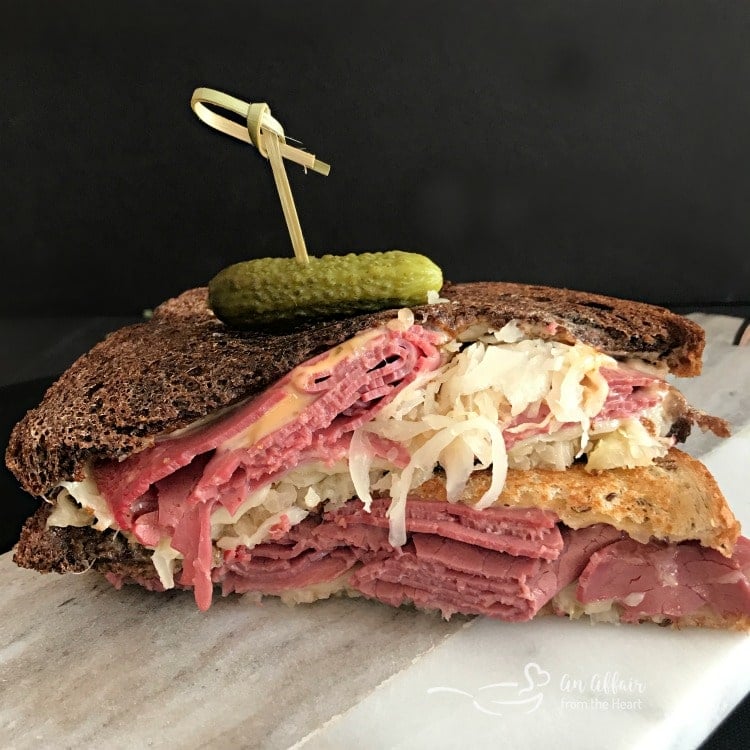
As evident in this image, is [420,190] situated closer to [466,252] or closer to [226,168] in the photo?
[466,252]

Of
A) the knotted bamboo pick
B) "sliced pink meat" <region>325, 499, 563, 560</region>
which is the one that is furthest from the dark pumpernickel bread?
the knotted bamboo pick

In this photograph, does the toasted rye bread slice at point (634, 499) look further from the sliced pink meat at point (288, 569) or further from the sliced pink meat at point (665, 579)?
the sliced pink meat at point (288, 569)

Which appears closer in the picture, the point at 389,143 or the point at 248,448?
the point at 248,448

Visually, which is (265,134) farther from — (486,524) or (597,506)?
(597,506)

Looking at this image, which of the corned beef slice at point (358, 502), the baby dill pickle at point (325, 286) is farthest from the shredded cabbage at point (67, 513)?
the baby dill pickle at point (325, 286)

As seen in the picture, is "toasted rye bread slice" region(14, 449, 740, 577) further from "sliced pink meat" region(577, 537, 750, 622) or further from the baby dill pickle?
the baby dill pickle

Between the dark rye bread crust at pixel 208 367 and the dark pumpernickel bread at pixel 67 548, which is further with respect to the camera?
the dark pumpernickel bread at pixel 67 548

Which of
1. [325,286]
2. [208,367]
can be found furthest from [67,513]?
[325,286]
